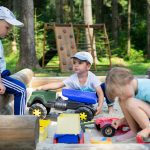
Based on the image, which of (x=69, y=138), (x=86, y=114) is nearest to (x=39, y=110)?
(x=86, y=114)

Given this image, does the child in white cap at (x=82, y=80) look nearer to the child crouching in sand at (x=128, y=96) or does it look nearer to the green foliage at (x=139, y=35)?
the child crouching in sand at (x=128, y=96)

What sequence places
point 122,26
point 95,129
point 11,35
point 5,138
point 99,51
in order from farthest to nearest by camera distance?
point 122,26 → point 11,35 → point 99,51 → point 95,129 → point 5,138

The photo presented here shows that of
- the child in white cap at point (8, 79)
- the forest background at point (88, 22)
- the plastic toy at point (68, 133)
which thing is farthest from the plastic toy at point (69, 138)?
the forest background at point (88, 22)

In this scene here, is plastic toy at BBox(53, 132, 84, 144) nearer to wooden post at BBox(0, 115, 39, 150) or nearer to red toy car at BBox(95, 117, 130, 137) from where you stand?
wooden post at BBox(0, 115, 39, 150)

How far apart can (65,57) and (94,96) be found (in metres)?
6.44

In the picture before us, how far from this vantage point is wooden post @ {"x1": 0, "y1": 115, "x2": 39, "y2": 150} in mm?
2479

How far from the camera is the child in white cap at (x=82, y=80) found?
446 cm

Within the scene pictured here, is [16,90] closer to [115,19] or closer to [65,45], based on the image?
[65,45]

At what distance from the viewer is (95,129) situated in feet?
11.8

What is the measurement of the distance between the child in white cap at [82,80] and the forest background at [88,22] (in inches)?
225

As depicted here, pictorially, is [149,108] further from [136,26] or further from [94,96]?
[136,26]

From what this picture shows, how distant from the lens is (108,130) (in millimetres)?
3354

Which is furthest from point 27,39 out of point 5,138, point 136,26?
point 136,26

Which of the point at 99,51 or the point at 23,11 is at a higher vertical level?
the point at 23,11
